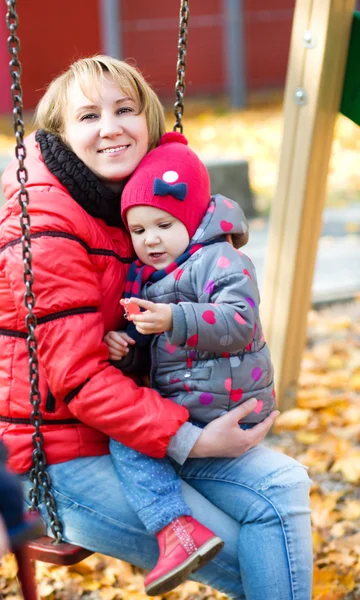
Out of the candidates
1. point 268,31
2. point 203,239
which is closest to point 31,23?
point 268,31

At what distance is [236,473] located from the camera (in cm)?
226

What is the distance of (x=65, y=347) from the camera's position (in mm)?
2139

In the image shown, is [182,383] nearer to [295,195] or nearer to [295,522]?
[295,522]

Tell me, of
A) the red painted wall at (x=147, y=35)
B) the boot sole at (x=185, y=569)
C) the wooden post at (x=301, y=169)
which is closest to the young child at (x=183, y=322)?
the boot sole at (x=185, y=569)

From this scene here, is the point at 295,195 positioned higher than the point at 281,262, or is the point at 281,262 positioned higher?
the point at 295,195

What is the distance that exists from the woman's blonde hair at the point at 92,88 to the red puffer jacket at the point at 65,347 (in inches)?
7.8

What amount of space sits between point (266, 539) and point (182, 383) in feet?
1.48

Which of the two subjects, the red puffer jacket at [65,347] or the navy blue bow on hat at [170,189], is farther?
the navy blue bow on hat at [170,189]

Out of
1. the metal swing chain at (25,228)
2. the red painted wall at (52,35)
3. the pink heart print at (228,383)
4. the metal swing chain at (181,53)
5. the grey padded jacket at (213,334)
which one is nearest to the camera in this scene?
the metal swing chain at (25,228)

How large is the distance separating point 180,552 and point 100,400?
0.42 m

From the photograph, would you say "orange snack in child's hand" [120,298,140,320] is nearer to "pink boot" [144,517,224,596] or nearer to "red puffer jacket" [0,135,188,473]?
"red puffer jacket" [0,135,188,473]

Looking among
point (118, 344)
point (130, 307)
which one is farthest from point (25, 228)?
point (118, 344)

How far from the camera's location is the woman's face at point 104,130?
7.66ft

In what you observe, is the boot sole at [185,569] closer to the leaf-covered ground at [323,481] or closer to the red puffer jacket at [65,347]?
the red puffer jacket at [65,347]
